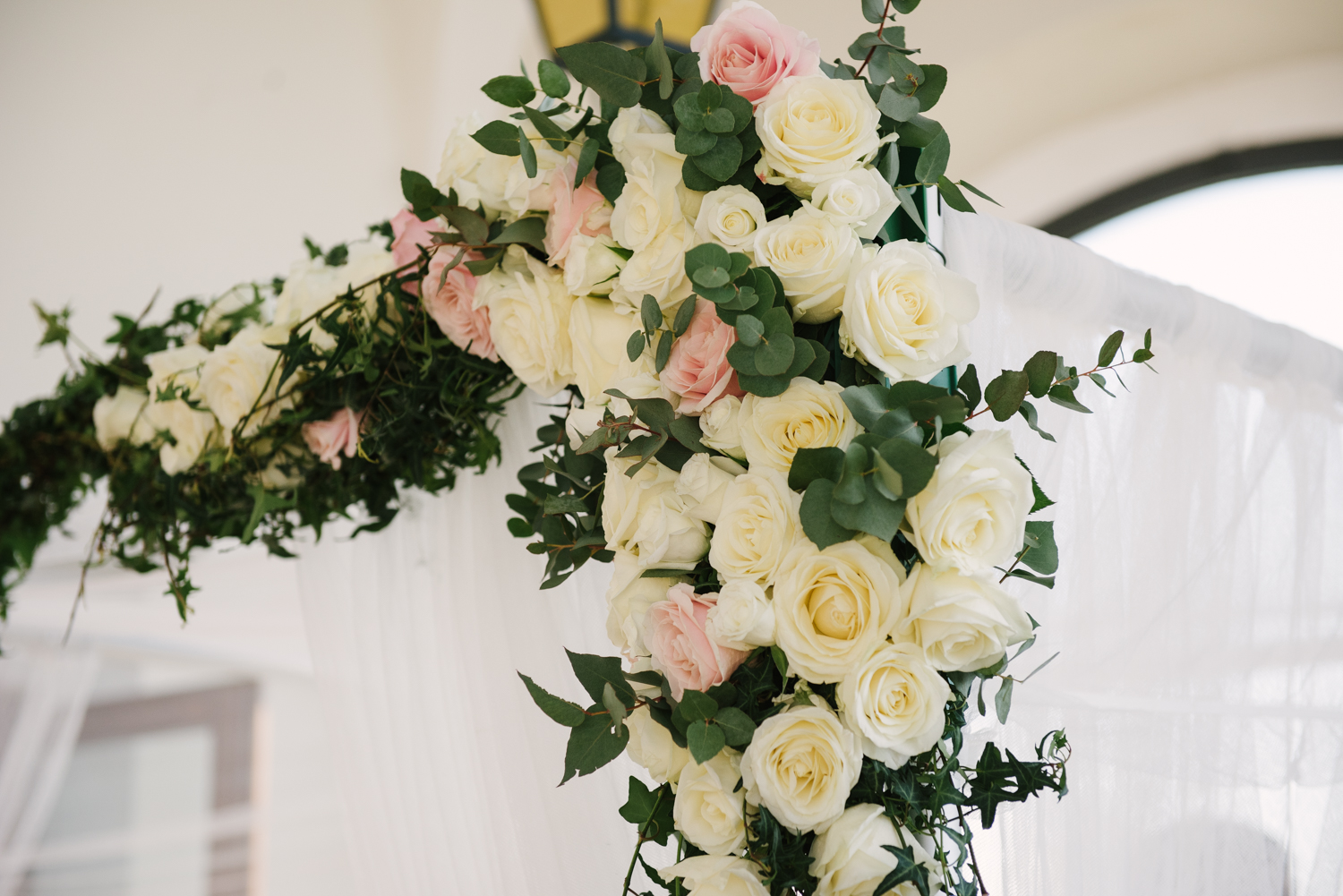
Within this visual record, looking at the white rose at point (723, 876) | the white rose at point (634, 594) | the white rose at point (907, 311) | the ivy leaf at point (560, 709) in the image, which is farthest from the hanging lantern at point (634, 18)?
the white rose at point (723, 876)

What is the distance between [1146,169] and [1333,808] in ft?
7.44

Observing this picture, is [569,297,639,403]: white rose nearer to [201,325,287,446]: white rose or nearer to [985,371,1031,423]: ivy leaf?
[985,371,1031,423]: ivy leaf

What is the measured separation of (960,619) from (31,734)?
9.81 feet

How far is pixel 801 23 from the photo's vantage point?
299 cm

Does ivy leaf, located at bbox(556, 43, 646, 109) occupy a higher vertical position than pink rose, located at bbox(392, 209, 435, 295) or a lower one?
higher

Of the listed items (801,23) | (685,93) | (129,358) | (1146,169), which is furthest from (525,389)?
(1146,169)

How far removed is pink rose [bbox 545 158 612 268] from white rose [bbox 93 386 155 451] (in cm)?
90

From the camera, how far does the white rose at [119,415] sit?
1.40m

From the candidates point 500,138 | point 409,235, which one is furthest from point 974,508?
point 409,235

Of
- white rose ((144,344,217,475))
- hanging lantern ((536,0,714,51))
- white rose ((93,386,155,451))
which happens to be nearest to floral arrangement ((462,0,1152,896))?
hanging lantern ((536,0,714,51))

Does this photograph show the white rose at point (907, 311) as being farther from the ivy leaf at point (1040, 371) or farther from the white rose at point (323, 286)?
the white rose at point (323, 286)

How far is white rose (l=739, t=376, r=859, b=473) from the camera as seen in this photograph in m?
0.66

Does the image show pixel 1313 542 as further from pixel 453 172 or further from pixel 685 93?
pixel 453 172

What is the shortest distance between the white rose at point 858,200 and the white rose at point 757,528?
0.65 ft
